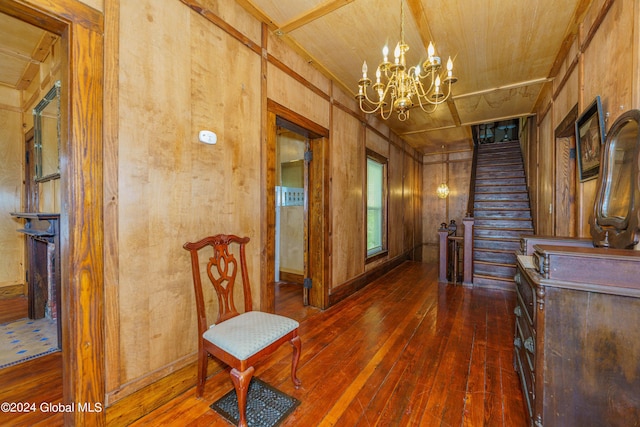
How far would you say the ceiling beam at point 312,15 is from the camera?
2.08m

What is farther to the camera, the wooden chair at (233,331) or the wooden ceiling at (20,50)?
the wooden ceiling at (20,50)

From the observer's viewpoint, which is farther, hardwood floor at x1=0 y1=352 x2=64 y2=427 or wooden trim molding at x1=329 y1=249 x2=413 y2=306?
wooden trim molding at x1=329 y1=249 x2=413 y2=306

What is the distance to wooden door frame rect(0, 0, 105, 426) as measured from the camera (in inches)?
51.1

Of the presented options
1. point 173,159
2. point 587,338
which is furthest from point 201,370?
point 587,338

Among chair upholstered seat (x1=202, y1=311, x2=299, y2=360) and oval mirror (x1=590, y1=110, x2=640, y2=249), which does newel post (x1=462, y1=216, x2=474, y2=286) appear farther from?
chair upholstered seat (x1=202, y1=311, x2=299, y2=360)

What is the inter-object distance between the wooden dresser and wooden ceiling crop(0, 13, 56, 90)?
179 inches

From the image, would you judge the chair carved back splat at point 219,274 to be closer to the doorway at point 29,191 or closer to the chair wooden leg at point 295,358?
the chair wooden leg at point 295,358

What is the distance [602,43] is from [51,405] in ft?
15.3

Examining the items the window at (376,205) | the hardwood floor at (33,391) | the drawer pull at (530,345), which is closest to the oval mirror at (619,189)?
the drawer pull at (530,345)

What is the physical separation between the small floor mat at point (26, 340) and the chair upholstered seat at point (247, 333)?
185cm

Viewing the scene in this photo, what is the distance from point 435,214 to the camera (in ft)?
25.0

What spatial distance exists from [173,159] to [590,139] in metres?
3.30

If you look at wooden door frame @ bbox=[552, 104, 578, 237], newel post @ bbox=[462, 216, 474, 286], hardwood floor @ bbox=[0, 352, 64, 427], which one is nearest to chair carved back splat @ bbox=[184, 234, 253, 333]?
hardwood floor @ bbox=[0, 352, 64, 427]

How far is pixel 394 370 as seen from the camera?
2051 mm
